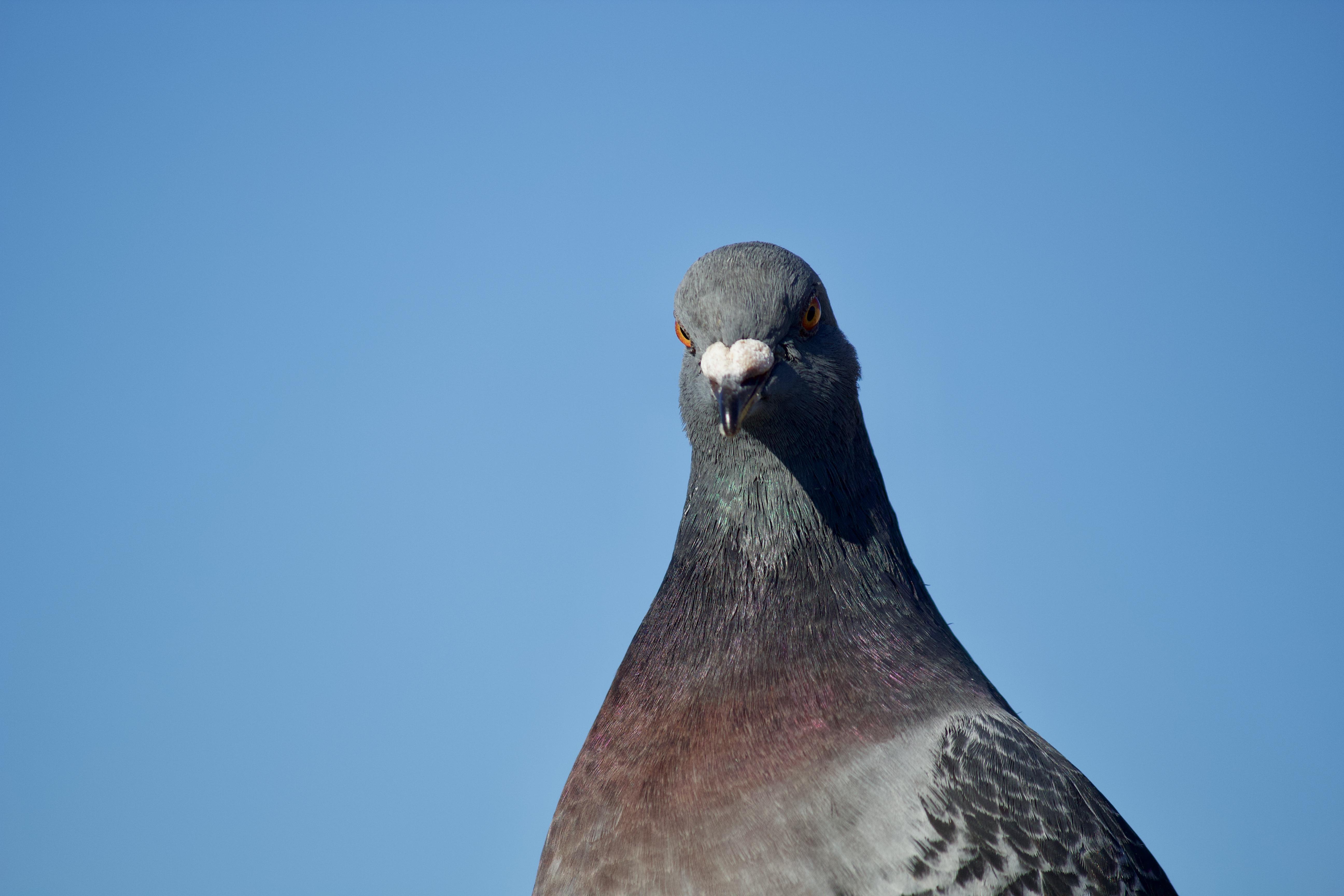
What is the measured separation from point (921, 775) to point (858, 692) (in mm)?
291

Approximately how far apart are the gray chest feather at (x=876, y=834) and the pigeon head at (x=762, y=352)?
104cm

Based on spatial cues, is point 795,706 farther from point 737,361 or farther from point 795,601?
point 737,361

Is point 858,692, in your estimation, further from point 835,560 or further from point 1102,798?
point 1102,798

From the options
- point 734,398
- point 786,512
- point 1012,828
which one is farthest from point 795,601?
point 1012,828

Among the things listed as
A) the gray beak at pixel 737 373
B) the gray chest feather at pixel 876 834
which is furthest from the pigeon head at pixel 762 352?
the gray chest feather at pixel 876 834

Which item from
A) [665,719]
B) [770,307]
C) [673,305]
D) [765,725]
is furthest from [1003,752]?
[673,305]

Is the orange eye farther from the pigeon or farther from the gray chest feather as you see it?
the gray chest feather

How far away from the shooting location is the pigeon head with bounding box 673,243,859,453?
341 cm

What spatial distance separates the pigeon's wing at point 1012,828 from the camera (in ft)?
10.4

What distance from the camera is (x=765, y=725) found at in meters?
3.23

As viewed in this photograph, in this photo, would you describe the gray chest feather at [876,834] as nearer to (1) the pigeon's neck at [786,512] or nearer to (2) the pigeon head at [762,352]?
(1) the pigeon's neck at [786,512]

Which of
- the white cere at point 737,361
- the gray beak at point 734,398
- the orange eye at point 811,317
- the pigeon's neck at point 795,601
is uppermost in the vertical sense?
the orange eye at point 811,317

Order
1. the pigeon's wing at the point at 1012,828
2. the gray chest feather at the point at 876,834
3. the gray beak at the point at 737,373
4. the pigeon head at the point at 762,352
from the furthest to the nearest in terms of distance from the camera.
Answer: the pigeon head at the point at 762,352, the gray beak at the point at 737,373, the pigeon's wing at the point at 1012,828, the gray chest feather at the point at 876,834

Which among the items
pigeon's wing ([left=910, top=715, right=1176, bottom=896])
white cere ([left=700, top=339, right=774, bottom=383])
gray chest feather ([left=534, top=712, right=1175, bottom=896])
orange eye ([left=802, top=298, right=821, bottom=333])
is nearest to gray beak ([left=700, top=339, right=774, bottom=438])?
white cere ([left=700, top=339, right=774, bottom=383])
